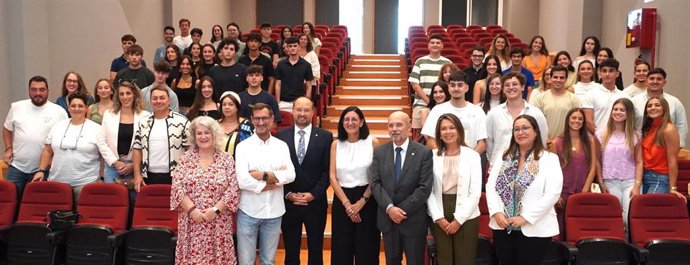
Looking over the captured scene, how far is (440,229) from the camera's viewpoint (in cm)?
445

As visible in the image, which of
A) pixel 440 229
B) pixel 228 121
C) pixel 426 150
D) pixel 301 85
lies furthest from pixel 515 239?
pixel 301 85

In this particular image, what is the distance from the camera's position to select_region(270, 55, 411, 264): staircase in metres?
8.92

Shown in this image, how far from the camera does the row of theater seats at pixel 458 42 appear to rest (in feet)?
35.2

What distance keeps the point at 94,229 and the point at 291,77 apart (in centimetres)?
317

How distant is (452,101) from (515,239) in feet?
4.32

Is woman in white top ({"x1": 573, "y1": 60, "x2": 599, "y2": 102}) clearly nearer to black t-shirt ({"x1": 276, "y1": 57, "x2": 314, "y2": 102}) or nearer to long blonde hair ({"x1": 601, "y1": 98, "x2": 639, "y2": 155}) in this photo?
long blonde hair ({"x1": 601, "y1": 98, "x2": 639, "y2": 155})

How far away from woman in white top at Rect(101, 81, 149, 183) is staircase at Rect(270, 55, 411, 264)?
2110 mm

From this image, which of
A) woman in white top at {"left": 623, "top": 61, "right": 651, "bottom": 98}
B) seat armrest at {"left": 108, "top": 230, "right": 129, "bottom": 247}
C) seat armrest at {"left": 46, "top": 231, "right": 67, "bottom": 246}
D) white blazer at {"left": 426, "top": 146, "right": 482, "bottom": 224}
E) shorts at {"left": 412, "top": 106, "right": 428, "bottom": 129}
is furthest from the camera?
shorts at {"left": 412, "top": 106, "right": 428, "bottom": 129}

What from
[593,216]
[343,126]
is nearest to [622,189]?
[593,216]

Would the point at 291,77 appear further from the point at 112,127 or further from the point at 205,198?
the point at 205,198

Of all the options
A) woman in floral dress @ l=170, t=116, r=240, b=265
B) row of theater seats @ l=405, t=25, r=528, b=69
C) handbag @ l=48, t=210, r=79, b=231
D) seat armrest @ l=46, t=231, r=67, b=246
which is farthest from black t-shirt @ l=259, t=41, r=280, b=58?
woman in floral dress @ l=170, t=116, r=240, b=265

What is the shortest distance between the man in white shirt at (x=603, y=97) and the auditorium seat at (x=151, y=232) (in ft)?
11.6

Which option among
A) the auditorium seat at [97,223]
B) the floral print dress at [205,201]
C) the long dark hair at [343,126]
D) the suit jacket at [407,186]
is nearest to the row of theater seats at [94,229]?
the auditorium seat at [97,223]

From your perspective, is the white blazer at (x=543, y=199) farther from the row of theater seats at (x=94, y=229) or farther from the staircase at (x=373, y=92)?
the staircase at (x=373, y=92)
